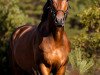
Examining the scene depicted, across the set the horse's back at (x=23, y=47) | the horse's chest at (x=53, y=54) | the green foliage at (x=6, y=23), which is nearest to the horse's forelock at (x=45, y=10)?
the horse's chest at (x=53, y=54)

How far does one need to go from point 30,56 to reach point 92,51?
119 inches

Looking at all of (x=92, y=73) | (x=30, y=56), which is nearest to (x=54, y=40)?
(x=30, y=56)

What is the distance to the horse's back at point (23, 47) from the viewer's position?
1060cm

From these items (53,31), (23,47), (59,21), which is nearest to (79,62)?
(23,47)

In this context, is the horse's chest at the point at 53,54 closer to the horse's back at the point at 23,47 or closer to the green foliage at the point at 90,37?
the horse's back at the point at 23,47

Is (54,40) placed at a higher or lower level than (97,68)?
higher

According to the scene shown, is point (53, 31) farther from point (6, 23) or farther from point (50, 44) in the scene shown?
point (6, 23)

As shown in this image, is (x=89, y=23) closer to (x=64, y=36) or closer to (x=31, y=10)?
(x=64, y=36)

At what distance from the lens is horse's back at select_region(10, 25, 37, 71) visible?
10602mm

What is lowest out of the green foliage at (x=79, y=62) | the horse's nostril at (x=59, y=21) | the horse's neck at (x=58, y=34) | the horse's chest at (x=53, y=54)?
the green foliage at (x=79, y=62)

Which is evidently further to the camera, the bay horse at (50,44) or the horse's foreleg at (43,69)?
the horse's foreleg at (43,69)

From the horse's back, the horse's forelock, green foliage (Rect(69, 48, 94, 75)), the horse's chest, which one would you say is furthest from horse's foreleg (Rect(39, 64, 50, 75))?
green foliage (Rect(69, 48, 94, 75))

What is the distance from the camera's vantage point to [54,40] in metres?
9.73

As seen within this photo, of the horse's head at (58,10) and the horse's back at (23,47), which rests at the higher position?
the horse's head at (58,10)
